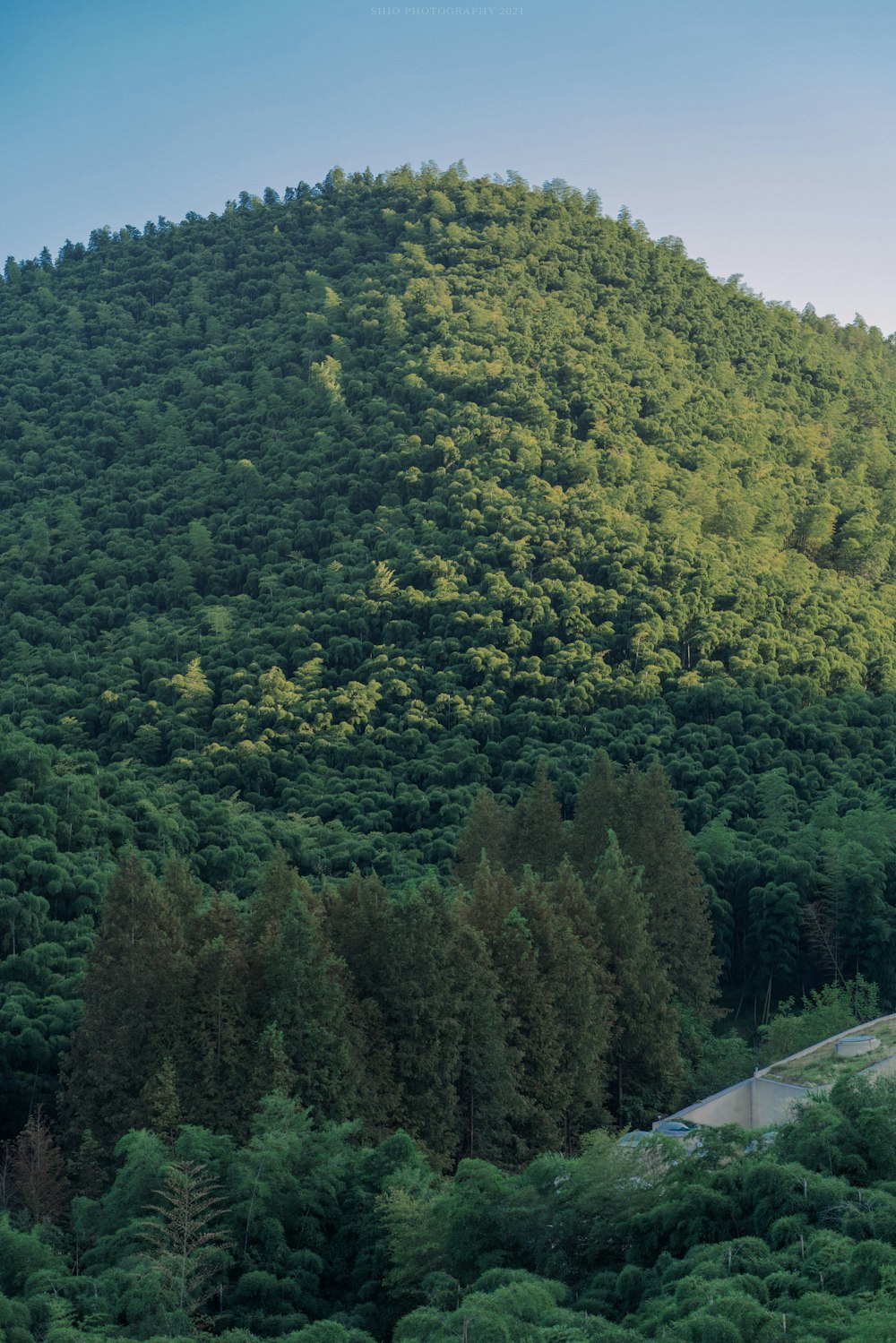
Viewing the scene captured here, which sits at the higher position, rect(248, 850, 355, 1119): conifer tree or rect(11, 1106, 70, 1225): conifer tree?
rect(248, 850, 355, 1119): conifer tree

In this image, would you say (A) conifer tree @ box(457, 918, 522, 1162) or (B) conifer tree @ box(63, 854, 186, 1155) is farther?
(A) conifer tree @ box(457, 918, 522, 1162)

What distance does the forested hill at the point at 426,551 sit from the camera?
212 ft

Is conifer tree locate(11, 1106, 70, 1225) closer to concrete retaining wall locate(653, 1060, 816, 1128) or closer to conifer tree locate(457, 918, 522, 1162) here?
conifer tree locate(457, 918, 522, 1162)

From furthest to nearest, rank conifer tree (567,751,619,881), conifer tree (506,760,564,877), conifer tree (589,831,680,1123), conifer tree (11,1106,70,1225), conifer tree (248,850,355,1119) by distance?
conifer tree (506,760,564,877), conifer tree (567,751,619,881), conifer tree (589,831,680,1123), conifer tree (248,850,355,1119), conifer tree (11,1106,70,1225)

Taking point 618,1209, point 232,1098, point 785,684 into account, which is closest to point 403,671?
point 785,684

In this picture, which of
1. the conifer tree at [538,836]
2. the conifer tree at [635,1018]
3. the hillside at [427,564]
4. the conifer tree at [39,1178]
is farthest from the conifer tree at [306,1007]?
the conifer tree at [538,836]

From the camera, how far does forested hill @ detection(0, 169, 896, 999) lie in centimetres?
6450

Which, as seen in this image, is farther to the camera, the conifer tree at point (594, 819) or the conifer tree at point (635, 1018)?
the conifer tree at point (594, 819)

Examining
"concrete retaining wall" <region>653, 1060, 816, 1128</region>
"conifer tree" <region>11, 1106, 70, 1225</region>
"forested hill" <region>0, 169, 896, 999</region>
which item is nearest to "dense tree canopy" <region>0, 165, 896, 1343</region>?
"conifer tree" <region>11, 1106, 70, 1225</region>

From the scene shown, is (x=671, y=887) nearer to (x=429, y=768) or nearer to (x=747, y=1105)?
(x=747, y=1105)

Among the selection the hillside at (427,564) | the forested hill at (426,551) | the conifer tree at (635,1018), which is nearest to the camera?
the conifer tree at (635,1018)

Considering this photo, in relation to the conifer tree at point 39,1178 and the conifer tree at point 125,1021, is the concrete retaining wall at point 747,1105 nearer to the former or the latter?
the conifer tree at point 125,1021

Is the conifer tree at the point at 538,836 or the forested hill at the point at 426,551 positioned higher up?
the forested hill at the point at 426,551

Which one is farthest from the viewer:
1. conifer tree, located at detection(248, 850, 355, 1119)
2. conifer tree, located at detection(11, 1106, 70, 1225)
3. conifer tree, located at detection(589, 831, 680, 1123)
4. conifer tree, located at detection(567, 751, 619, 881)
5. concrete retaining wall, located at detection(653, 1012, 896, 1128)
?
conifer tree, located at detection(567, 751, 619, 881)
